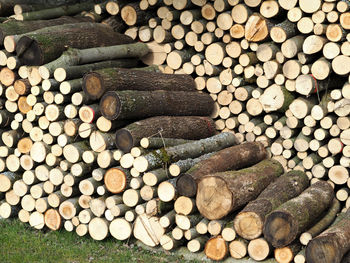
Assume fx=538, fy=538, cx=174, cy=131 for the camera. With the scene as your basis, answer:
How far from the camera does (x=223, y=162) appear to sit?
6.38 meters

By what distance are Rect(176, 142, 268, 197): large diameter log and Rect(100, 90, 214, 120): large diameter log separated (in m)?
0.83

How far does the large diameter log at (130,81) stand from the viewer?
625cm

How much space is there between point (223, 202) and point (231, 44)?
2403 mm

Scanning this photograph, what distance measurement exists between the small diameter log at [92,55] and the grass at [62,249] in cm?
193

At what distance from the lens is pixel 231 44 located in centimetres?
714

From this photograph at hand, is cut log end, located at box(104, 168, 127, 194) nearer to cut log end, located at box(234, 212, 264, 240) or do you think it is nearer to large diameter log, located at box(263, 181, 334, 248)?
cut log end, located at box(234, 212, 264, 240)

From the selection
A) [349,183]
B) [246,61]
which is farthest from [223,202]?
[246,61]

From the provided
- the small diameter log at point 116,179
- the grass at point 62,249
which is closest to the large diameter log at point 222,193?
the grass at point 62,249

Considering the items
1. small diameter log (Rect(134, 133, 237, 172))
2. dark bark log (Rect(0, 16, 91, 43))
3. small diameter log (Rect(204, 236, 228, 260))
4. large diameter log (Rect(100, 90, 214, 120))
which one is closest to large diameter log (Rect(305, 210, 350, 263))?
small diameter log (Rect(204, 236, 228, 260))

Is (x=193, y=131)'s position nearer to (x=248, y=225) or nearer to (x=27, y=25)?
(x=248, y=225)

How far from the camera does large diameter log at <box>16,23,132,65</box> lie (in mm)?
6480

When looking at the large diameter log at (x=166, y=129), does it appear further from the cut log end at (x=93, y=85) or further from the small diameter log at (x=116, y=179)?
the cut log end at (x=93, y=85)

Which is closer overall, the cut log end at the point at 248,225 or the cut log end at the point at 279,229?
the cut log end at the point at 279,229

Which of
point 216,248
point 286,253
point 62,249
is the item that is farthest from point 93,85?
point 286,253
